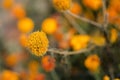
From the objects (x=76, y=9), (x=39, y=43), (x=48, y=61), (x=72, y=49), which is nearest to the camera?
(x=39, y=43)

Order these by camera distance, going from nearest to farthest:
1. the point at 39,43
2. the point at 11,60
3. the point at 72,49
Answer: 1. the point at 39,43
2. the point at 72,49
3. the point at 11,60

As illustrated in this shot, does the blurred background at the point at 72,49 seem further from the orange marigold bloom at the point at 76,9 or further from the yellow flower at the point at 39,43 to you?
the yellow flower at the point at 39,43

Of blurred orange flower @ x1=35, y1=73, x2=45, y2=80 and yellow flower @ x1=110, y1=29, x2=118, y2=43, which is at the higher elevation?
yellow flower @ x1=110, y1=29, x2=118, y2=43

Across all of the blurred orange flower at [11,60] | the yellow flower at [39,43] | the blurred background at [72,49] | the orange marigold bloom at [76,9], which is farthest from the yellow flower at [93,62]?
the blurred orange flower at [11,60]

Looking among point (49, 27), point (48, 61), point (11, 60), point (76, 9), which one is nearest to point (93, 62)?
point (48, 61)

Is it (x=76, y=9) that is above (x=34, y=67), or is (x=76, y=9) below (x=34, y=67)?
above

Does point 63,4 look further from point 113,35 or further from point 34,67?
point 34,67

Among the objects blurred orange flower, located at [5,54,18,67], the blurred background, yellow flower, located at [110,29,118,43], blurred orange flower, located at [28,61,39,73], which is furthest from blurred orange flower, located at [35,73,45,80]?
blurred orange flower, located at [5,54,18,67]

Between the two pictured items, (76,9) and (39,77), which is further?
(76,9)

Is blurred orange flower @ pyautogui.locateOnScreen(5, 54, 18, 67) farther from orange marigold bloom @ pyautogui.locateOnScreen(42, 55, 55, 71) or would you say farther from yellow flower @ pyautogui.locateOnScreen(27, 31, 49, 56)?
yellow flower @ pyautogui.locateOnScreen(27, 31, 49, 56)
